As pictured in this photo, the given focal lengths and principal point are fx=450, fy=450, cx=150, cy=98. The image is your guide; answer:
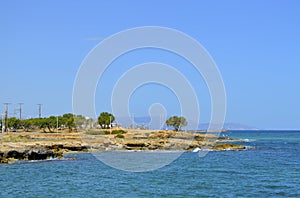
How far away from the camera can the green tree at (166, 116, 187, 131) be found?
493 ft

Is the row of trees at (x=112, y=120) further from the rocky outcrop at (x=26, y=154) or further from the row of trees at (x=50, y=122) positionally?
the rocky outcrop at (x=26, y=154)

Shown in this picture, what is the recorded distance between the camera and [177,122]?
15200cm

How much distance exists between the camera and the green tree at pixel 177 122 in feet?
493

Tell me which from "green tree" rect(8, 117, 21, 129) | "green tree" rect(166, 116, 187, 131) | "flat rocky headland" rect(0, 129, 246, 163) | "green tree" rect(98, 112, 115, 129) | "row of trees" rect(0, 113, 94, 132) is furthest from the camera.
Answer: "green tree" rect(166, 116, 187, 131)

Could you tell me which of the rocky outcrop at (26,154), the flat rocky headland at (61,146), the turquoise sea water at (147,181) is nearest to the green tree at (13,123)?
the flat rocky headland at (61,146)

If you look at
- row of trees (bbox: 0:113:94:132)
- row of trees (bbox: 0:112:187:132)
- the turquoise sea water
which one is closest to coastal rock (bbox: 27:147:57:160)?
the turquoise sea water

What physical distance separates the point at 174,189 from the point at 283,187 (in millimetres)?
9681

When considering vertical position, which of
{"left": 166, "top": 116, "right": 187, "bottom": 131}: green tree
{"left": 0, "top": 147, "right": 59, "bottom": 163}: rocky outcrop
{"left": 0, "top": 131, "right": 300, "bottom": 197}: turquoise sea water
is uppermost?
{"left": 166, "top": 116, "right": 187, "bottom": 131}: green tree

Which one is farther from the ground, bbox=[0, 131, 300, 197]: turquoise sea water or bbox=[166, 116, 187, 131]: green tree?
bbox=[166, 116, 187, 131]: green tree

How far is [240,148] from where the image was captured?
3898 inches

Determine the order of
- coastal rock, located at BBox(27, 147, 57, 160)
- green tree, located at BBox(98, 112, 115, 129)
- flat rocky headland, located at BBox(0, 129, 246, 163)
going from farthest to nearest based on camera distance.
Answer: green tree, located at BBox(98, 112, 115, 129)
coastal rock, located at BBox(27, 147, 57, 160)
flat rocky headland, located at BBox(0, 129, 246, 163)

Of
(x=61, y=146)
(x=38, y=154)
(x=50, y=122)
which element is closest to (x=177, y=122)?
(x=50, y=122)

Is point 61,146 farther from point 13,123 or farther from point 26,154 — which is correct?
point 13,123

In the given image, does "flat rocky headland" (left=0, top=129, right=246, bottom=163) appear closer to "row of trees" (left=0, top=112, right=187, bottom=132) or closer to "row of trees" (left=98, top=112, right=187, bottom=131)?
"row of trees" (left=98, top=112, right=187, bottom=131)
